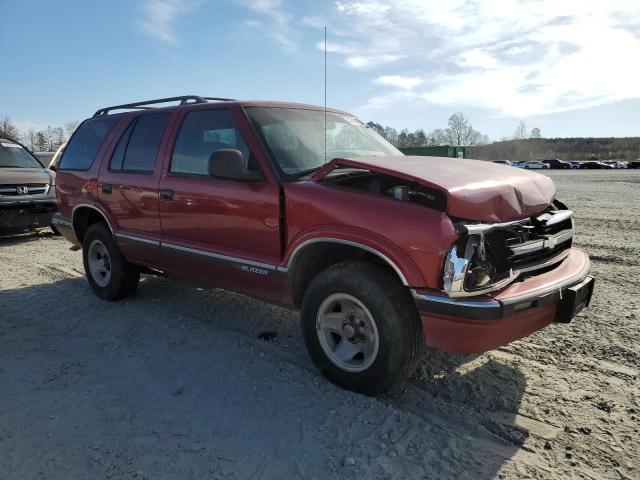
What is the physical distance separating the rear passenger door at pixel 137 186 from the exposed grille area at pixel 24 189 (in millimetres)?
5147

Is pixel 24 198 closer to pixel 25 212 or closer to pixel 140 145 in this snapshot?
pixel 25 212

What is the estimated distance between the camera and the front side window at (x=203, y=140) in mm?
3947

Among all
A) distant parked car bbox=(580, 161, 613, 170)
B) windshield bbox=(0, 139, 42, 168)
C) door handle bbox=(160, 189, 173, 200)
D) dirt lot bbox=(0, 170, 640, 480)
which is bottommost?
distant parked car bbox=(580, 161, 613, 170)

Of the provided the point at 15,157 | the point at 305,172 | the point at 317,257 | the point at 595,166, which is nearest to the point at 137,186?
the point at 305,172

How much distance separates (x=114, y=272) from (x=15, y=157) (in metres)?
7.06

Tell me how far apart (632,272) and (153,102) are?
19.8 feet

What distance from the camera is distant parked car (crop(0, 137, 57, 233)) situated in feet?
29.3

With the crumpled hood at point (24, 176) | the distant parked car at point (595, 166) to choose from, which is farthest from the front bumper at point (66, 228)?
the distant parked car at point (595, 166)

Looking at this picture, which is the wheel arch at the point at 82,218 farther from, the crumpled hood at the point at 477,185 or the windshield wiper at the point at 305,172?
the crumpled hood at the point at 477,185

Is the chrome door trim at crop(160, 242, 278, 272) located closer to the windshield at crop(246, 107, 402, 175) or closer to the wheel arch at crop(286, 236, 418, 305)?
the wheel arch at crop(286, 236, 418, 305)

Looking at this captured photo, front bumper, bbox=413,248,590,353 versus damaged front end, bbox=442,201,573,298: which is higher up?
damaged front end, bbox=442,201,573,298

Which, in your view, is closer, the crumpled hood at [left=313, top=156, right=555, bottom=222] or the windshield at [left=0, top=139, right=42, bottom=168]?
the crumpled hood at [left=313, top=156, right=555, bottom=222]

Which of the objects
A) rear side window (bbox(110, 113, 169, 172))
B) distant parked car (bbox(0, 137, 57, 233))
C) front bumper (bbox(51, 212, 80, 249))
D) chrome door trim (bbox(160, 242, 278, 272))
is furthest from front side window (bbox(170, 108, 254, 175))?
distant parked car (bbox(0, 137, 57, 233))

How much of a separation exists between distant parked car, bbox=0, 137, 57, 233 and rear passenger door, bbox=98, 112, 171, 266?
452cm
